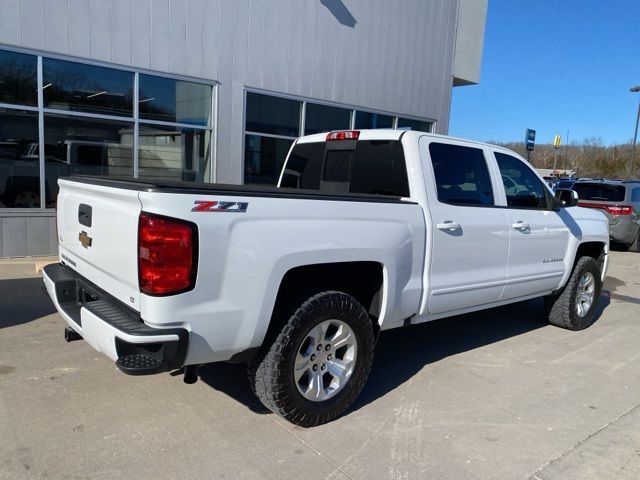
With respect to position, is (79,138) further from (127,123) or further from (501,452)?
(501,452)

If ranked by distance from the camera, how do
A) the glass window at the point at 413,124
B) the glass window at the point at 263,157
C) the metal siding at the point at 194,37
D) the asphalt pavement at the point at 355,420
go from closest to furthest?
the asphalt pavement at the point at 355,420 < the metal siding at the point at 194,37 < the glass window at the point at 263,157 < the glass window at the point at 413,124

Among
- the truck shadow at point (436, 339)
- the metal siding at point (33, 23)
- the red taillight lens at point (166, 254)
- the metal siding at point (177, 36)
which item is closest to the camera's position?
the red taillight lens at point (166, 254)

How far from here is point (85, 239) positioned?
10.8ft

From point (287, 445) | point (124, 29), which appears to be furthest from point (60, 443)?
point (124, 29)

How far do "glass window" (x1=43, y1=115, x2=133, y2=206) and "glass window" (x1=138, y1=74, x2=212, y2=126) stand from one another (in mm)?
521

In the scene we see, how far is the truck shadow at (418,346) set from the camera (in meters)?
3.91

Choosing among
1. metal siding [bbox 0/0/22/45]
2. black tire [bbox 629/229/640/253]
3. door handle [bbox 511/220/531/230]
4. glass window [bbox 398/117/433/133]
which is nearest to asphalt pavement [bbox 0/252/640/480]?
door handle [bbox 511/220/531/230]

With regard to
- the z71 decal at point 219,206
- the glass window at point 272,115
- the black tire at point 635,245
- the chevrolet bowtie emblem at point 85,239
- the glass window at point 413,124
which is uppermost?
the glass window at point 413,124

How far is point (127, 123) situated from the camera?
8766mm

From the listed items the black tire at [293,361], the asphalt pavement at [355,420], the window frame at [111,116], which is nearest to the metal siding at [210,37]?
the window frame at [111,116]

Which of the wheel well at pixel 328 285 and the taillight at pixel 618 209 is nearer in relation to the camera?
the wheel well at pixel 328 285

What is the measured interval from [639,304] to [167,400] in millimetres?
6767

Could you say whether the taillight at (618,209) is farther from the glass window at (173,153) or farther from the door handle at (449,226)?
the door handle at (449,226)

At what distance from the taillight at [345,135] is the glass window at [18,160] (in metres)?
5.58
